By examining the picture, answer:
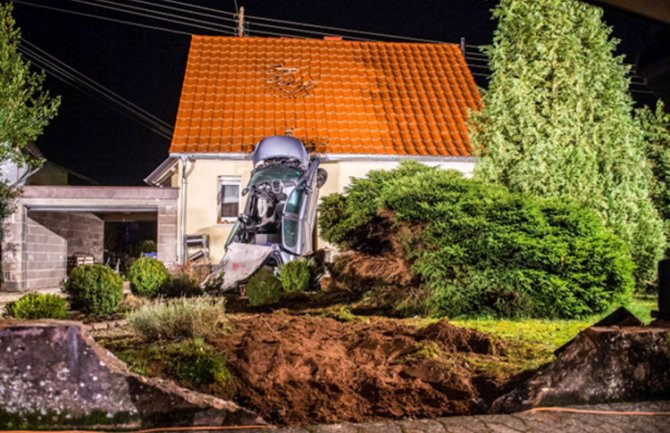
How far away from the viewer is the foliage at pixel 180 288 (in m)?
11.4

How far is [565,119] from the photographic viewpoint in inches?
455

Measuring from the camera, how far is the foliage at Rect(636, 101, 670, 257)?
14.9 m

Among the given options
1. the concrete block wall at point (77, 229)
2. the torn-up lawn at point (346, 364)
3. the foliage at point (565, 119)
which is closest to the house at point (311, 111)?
the concrete block wall at point (77, 229)

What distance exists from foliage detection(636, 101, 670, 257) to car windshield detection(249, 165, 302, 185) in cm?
859

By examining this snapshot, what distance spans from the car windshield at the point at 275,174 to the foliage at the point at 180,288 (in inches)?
120

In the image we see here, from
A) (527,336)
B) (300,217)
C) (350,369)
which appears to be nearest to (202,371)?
(350,369)

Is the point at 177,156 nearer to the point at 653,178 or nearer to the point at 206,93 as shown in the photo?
the point at 206,93

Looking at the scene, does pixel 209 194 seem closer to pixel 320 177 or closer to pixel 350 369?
pixel 320 177

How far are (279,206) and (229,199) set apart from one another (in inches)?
142

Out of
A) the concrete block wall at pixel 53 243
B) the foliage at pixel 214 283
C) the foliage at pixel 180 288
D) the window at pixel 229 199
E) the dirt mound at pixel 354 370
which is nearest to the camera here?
the dirt mound at pixel 354 370

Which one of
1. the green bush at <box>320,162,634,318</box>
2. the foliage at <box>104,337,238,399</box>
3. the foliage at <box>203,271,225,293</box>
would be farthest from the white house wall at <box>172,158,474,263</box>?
the foliage at <box>104,337,238,399</box>

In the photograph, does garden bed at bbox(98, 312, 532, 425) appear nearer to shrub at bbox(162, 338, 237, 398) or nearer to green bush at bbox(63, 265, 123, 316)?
shrub at bbox(162, 338, 237, 398)

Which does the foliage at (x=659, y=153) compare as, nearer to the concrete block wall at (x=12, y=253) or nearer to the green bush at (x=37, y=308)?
the green bush at (x=37, y=308)

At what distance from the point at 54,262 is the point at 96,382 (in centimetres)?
1778
